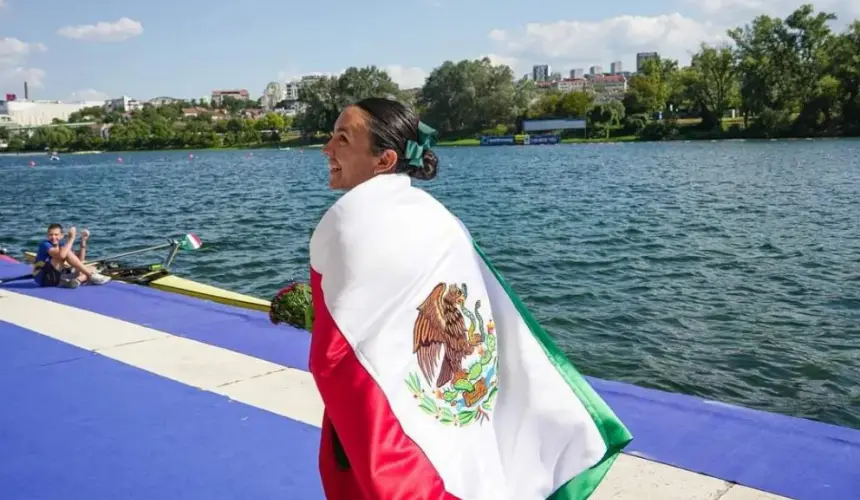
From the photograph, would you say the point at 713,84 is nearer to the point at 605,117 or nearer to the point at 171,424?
the point at 605,117

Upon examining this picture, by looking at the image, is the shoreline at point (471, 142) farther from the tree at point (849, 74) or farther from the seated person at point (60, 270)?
the seated person at point (60, 270)

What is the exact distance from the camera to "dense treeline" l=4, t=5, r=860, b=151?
84.1 metres

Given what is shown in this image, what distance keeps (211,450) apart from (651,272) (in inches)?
508

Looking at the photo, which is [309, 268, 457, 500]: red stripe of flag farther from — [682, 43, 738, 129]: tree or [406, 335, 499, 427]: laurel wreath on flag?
[682, 43, 738, 129]: tree

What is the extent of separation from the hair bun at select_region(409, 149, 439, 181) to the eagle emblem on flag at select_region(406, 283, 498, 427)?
38 centimetres

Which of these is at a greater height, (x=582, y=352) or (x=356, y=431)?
(x=356, y=431)

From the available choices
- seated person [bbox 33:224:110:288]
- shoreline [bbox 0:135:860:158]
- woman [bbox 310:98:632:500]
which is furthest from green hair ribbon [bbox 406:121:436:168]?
shoreline [bbox 0:135:860:158]

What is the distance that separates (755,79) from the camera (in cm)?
8788

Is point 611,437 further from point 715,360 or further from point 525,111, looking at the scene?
point 525,111

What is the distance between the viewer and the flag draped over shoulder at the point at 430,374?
226cm

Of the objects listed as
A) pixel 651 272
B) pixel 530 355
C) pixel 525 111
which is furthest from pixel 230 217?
pixel 525 111

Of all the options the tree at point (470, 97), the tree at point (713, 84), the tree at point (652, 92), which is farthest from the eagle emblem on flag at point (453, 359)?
the tree at point (652, 92)

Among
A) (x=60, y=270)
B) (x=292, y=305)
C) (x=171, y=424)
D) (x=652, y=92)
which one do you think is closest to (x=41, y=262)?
(x=60, y=270)

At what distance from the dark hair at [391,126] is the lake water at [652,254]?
23.2 feet
